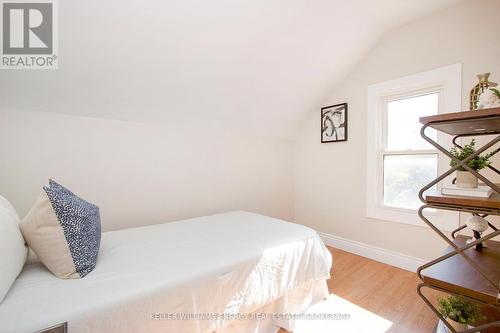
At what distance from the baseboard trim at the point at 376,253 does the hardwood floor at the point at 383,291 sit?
66mm

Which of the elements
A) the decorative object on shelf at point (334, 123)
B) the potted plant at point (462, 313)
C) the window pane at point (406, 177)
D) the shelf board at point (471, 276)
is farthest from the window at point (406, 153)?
the potted plant at point (462, 313)

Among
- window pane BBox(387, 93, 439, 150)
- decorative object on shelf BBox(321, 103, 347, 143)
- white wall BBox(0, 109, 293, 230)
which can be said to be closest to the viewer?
white wall BBox(0, 109, 293, 230)

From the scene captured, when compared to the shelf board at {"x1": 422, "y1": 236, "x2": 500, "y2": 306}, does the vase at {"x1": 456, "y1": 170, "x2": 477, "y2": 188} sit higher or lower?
higher

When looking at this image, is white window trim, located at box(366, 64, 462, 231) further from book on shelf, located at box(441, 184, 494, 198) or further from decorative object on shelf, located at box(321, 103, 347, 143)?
book on shelf, located at box(441, 184, 494, 198)

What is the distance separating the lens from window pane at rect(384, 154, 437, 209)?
89.9 inches

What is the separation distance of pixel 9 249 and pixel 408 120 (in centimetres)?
321

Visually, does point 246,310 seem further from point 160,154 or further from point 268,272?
point 160,154

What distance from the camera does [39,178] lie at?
1.72 meters

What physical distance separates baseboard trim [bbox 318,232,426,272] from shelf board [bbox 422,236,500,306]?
123cm

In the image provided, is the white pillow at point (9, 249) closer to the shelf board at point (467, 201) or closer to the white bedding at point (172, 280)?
the white bedding at point (172, 280)

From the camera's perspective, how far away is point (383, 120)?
2549mm

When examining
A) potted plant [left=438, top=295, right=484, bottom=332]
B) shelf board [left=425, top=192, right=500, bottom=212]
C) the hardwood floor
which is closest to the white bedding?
the hardwood floor

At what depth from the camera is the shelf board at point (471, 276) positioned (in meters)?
0.87

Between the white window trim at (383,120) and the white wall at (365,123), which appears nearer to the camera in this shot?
the white wall at (365,123)
